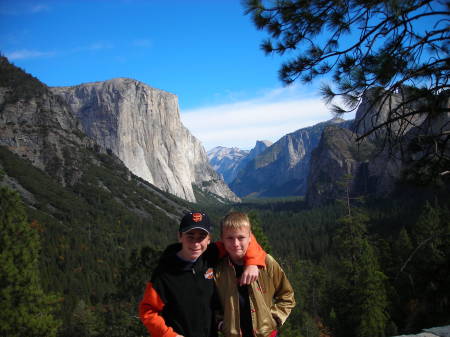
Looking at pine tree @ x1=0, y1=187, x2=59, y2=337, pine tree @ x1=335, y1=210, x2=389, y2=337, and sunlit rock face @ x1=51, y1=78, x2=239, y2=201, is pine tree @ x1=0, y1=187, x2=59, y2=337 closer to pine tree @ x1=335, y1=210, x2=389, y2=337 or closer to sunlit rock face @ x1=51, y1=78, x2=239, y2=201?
pine tree @ x1=335, y1=210, x2=389, y2=337

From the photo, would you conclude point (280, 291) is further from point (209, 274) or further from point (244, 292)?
point (209, 274)

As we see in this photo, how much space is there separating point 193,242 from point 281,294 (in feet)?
3.16

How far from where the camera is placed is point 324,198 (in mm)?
146750

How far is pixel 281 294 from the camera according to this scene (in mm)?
3127

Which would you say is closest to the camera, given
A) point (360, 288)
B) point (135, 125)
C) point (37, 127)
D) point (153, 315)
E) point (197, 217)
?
point (153, 315)

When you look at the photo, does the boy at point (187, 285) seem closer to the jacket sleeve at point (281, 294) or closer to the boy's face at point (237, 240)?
the boy's face at point (237, 240)

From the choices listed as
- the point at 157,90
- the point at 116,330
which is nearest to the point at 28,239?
the point at 116,330

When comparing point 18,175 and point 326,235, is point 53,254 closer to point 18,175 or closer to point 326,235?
point 18,175

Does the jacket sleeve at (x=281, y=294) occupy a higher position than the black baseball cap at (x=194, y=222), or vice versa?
the black baseball cap at (x=194, y=222)

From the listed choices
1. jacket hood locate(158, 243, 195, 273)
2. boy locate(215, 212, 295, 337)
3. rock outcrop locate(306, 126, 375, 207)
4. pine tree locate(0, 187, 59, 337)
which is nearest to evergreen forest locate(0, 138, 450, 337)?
pine tree locate(0, 187, 59, 337)

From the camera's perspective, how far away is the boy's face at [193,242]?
2.96 meters

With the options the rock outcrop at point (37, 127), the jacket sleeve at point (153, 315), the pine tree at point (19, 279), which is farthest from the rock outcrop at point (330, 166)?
the jacket sleeve at point (153, 315)

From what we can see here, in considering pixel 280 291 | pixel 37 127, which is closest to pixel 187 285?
pixel 280 291

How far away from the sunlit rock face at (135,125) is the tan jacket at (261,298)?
145 metres
